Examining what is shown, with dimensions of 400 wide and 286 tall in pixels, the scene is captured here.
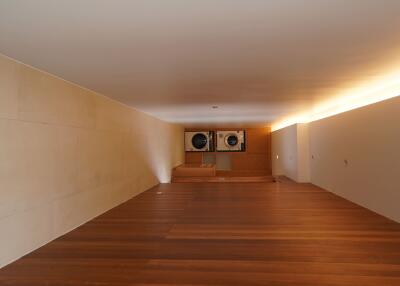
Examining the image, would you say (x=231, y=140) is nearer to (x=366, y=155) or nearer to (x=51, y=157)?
(x=366, y=155)

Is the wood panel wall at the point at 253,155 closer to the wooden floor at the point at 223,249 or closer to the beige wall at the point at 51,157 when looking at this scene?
the beige wall at the point at 51,157

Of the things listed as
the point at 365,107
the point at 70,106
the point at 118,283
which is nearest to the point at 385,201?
the point at 365,107

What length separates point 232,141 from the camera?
1273 cm

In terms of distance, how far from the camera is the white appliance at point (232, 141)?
1267 cm

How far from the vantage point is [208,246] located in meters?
3.00

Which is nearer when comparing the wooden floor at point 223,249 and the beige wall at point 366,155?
the wooden floor at point 223,249

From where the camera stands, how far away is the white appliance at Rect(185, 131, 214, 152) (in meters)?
12.5

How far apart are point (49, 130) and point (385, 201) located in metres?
4.33

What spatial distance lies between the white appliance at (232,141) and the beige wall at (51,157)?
7415mm

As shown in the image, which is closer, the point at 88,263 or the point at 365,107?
the point at 88,263

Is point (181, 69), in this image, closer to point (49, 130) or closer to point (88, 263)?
point (49, 130)

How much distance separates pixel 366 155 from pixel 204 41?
3.49 metres

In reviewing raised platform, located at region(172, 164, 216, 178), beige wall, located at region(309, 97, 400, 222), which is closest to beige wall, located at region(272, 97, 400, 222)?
beige wall, located at region(309, 97, 400, 222)

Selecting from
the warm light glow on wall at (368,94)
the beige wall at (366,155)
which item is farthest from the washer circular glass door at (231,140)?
the warm light glow on wall at (368,94)
